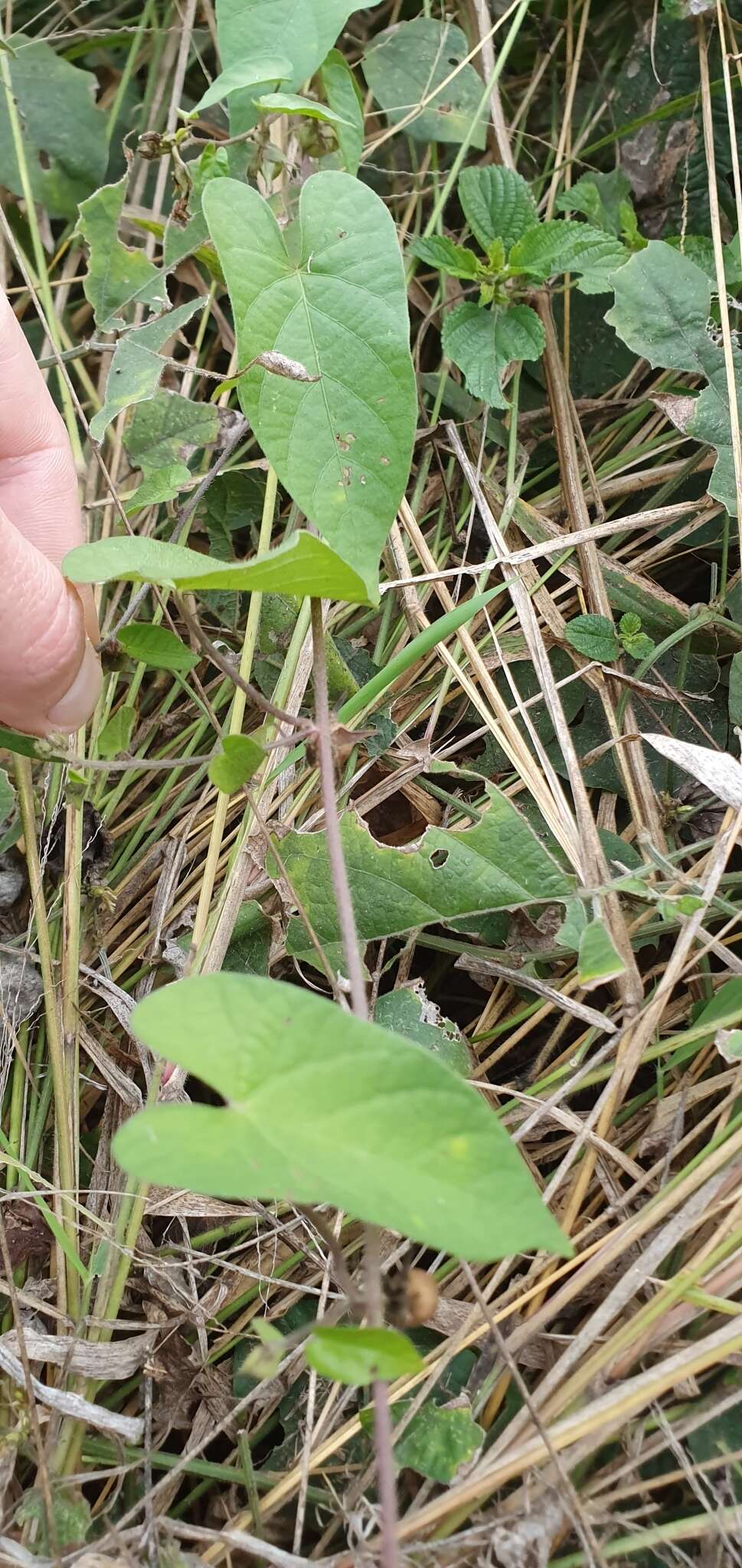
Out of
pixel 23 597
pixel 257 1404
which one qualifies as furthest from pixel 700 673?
pixel 257 1404

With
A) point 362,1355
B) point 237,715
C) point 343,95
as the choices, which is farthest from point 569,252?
point 362,1355

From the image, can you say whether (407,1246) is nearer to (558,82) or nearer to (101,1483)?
(101,1483)

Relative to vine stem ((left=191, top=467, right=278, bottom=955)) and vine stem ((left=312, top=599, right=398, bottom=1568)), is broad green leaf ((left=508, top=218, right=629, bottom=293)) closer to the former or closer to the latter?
vine stem ((left=191, top=467, right=278, bottom=955))

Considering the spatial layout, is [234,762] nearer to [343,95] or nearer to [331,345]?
[331,345]

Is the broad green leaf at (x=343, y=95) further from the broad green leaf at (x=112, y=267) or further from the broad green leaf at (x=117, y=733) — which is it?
the broad green leaf at (x=117, y=733)

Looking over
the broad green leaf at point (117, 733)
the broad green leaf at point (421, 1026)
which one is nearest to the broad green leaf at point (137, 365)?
the broad green leaf at point (117, 733)
